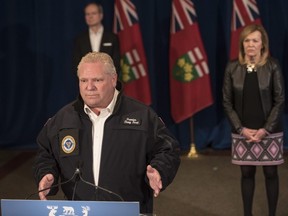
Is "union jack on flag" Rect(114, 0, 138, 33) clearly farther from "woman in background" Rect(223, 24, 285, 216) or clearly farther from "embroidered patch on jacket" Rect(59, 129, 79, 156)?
"embroidered patch on jacket" Rect(59, 129, 79, 156)

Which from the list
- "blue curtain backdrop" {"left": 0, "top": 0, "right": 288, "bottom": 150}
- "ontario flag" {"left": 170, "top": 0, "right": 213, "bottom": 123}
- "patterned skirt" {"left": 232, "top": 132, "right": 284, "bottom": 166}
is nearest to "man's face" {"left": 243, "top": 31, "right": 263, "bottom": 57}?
"patterned skirt" {"left": 232, "top": 132, "right": 284, "bottom": 166}

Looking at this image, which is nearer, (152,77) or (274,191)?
(274,191)

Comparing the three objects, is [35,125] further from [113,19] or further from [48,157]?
[48,157]

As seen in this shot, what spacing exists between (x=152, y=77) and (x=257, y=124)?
2.87 m

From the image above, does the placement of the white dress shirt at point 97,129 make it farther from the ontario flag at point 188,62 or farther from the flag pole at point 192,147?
the flag pole at point 192,147

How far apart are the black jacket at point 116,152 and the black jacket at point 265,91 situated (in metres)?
1.48

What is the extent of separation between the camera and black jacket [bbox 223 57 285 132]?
3.59 m

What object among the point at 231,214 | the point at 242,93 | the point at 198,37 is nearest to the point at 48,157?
the point at 242,93

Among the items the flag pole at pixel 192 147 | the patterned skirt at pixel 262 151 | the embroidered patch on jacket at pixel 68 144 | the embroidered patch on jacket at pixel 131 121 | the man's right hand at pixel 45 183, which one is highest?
the embroidered patch on jacket at pixel 131 121

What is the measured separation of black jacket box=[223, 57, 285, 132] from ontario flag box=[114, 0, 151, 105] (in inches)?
100

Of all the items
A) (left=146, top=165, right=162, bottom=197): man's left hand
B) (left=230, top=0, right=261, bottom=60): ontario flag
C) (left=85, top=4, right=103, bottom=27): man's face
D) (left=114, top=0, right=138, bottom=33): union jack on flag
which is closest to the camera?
(left=146, top=165, right=162, bottom=197): man's left hand

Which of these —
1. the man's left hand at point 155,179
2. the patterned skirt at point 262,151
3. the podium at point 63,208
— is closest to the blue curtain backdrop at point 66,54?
the patterned skirt at point 262,151

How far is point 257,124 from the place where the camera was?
3656mm

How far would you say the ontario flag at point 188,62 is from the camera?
5887 millimetres
